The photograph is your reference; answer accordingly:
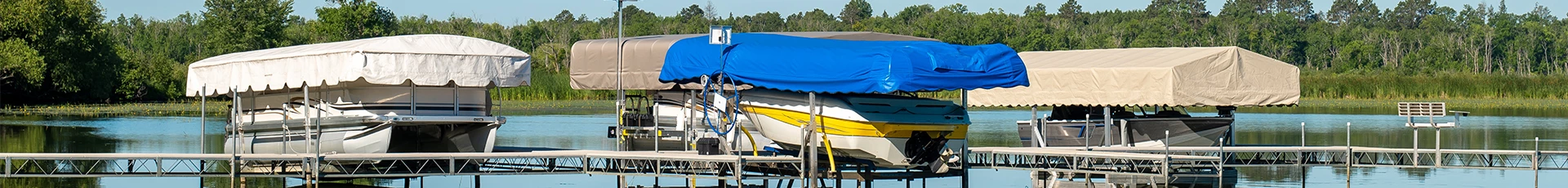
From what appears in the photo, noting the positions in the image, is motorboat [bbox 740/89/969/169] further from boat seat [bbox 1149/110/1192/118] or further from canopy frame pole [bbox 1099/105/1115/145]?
boat seat [bbox 1149/110/1192/118]

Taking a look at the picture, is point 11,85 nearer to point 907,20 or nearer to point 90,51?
point 90,51

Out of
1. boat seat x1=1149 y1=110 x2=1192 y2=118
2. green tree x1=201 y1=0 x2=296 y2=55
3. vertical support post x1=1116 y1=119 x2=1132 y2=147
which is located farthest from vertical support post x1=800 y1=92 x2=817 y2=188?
green tree x1=201 y1=0 x2=296 y2=55

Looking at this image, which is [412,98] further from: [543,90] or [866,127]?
[543,90]

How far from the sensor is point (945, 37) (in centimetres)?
9256

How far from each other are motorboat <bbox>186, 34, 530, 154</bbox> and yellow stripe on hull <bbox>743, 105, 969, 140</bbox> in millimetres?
3723

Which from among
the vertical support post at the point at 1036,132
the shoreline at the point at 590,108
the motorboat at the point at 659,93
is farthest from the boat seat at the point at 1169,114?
the shoreline at the point at 590,108

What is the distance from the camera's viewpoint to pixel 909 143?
2047 centimetres

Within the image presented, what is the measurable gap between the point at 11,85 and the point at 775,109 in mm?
44103

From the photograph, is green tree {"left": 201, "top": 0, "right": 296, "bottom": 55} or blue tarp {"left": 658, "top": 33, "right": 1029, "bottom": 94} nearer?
blue tarp {"left": 658, "top": 33, "right": 1029, "bottom": 94}

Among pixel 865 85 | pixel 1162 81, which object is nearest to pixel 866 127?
pixel 865 85

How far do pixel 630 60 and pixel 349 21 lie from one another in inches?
2188

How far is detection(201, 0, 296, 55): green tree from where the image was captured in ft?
250

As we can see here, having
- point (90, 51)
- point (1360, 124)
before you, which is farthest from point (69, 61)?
point (1360, 124)

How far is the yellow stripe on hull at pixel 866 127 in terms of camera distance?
791 inches
